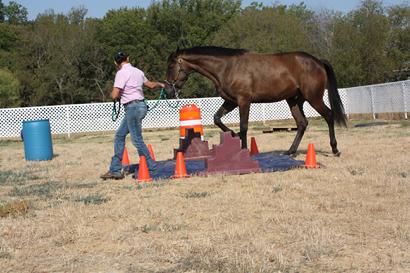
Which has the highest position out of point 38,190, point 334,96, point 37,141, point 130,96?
point 130,96

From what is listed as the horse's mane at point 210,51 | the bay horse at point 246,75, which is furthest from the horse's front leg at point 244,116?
the horse's mane at point 210,51

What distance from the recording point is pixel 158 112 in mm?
29688

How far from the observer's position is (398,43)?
1539 inches

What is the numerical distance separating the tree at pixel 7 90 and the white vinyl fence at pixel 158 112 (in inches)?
659

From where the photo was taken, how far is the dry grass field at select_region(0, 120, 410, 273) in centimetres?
385

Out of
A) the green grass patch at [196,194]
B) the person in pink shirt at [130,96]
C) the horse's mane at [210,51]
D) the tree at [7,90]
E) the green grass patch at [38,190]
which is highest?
the tree at [7,90]

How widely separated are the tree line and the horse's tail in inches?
1095

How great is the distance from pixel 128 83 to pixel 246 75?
218 centimetres

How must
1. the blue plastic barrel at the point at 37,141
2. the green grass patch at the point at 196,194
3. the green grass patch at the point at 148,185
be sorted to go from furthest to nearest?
1. the blue plastic barrel at the point at 37,141
2. the green grass patch at the point at 148,185
3. the green grass patch at the point at 196,194

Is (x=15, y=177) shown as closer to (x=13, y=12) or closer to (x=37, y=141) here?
(x=37, y=141)

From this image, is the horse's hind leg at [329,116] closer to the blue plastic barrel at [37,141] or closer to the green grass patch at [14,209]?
the green grass patch at [14,209]

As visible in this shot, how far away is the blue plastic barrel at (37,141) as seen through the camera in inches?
515

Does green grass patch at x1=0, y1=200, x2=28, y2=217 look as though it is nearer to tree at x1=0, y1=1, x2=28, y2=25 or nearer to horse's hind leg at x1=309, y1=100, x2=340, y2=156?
horse's hind leg at x1=309, y1=100, x2=340, y2=156

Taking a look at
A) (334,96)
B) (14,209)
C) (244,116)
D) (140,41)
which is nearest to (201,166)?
(244,116)
